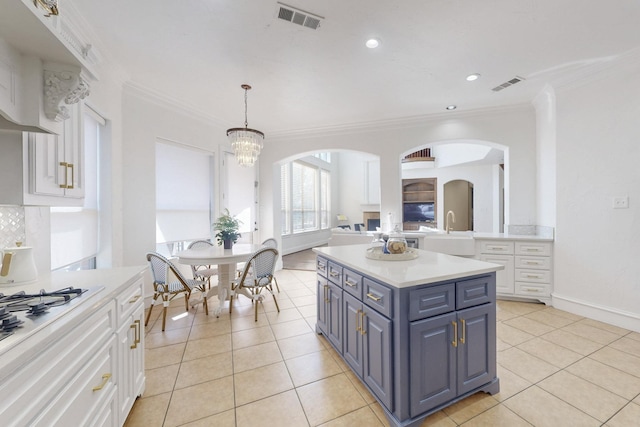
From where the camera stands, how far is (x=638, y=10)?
2.05 meters

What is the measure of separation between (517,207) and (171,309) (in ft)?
Result: 17.4

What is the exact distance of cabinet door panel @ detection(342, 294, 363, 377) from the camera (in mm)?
1834

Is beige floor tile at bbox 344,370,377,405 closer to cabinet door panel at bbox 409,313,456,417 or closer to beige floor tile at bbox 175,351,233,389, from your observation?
cabinet door panel at bbox 409,313,456,417

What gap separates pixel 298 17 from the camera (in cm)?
209

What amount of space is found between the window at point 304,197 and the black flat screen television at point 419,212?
2907mm

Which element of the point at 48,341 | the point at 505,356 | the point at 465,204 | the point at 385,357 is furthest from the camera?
the point at 465,204

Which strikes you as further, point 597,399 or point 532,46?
point 532,46

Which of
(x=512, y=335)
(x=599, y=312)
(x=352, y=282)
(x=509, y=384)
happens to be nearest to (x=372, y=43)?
(x=352, y=282)

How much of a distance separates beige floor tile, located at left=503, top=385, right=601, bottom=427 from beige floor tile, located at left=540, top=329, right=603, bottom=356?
3.04 feet

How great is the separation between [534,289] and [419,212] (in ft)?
19.2

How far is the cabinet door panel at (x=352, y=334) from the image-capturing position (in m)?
1.83

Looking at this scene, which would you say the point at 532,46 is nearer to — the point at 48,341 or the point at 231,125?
the point at 48,341

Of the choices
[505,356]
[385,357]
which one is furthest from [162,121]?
[505,356]

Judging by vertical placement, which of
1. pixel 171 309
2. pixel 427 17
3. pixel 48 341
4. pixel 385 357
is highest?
pixel 427 17
